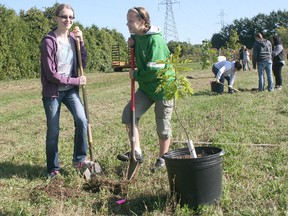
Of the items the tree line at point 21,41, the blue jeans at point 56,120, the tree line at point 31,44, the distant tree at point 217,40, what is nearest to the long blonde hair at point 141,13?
the blue jeans at point 56,120

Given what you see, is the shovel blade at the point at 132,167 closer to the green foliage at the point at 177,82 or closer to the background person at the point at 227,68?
the green foliage at the point at 177,82

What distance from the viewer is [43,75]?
14.0ft

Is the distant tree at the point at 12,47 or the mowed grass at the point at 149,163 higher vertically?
the distant tree at the point at 12,47

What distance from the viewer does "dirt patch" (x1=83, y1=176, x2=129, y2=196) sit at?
3.78 metres

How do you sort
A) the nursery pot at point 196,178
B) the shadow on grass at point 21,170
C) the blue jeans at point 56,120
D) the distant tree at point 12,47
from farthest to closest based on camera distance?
the distant tree at point 12,47
the shadow on grass at point 21,170
the blue jeans at point 56,120
the nursery pot at point 196,178

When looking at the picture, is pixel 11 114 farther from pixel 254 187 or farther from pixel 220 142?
pixel 254 187

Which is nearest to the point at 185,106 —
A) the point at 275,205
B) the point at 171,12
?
the point at 275,205

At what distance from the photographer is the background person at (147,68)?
4.05m

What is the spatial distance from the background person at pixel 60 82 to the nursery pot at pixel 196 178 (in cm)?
141

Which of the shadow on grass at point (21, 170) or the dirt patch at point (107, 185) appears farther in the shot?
the shadow on grass at point (21, 170)

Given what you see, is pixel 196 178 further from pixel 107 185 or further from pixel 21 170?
pixel 21 170

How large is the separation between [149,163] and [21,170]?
4.95ft

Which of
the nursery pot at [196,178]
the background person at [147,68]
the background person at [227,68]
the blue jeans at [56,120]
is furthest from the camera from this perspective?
the background person at [227,68]

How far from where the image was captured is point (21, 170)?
470 cm
